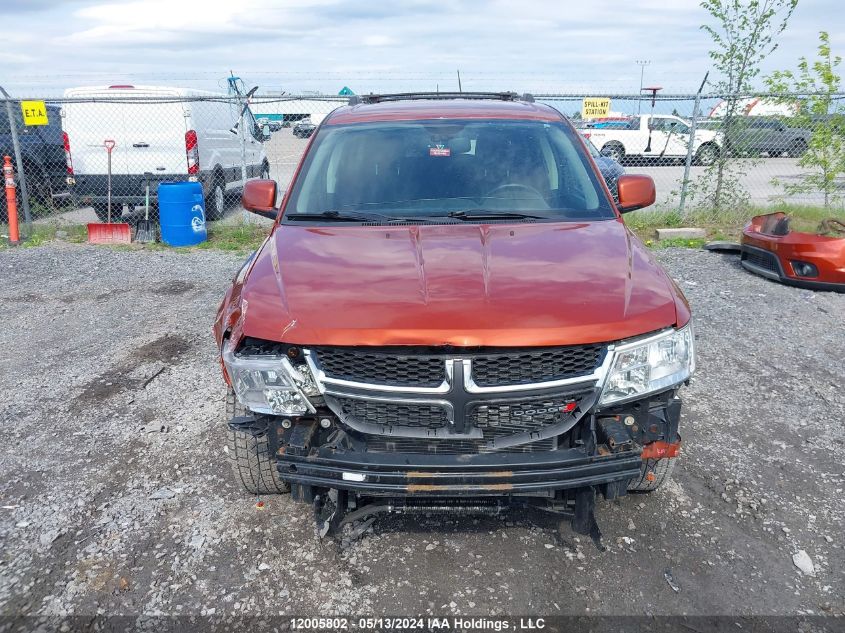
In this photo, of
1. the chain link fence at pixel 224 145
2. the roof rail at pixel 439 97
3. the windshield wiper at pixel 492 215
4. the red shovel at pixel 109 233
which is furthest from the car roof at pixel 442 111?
the red shovel at pixel 109 233

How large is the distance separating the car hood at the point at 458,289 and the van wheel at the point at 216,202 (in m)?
8.09

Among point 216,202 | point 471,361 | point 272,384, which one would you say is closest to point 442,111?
point 471,361

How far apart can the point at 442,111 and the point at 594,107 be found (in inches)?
244

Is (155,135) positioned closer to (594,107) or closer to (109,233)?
(109,233)

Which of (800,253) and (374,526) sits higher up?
(800,253)

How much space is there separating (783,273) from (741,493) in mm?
4460

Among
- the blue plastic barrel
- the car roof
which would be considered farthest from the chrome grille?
the blue plastic barrel

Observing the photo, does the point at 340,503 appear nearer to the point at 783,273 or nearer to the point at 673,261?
the point at 783,273

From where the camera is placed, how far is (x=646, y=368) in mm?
2605

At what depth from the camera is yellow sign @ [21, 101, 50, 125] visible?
30.8 feet

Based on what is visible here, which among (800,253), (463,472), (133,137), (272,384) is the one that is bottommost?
(800,253)

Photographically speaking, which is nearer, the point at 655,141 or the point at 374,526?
the point at 374,526

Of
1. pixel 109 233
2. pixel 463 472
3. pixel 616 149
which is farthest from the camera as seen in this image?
pixel 616 149

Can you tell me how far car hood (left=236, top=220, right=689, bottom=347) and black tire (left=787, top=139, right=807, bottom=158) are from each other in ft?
26.1
